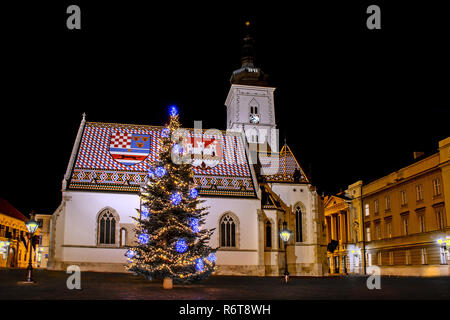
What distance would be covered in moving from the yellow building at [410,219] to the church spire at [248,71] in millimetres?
18044

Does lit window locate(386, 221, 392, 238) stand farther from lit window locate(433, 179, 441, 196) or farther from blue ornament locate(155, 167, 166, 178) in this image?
blue ornament locate(155, 167, 166, 178)

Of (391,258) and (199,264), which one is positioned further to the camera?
(391,258)

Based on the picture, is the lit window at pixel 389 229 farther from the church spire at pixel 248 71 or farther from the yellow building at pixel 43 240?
the yellow building at pixel 43 240

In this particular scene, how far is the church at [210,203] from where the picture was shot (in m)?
33.4

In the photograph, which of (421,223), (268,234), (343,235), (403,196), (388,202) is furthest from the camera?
(343,235)

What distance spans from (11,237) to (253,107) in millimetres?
40680

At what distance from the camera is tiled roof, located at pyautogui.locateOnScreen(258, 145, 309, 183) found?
141ft

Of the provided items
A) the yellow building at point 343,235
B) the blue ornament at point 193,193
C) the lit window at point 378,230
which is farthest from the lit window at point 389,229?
the blue ornament at point 193,193

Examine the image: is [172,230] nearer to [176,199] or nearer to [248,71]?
[176,199]

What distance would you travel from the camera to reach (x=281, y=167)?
44781 millimetres

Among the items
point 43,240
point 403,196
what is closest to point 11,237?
point 43,240
